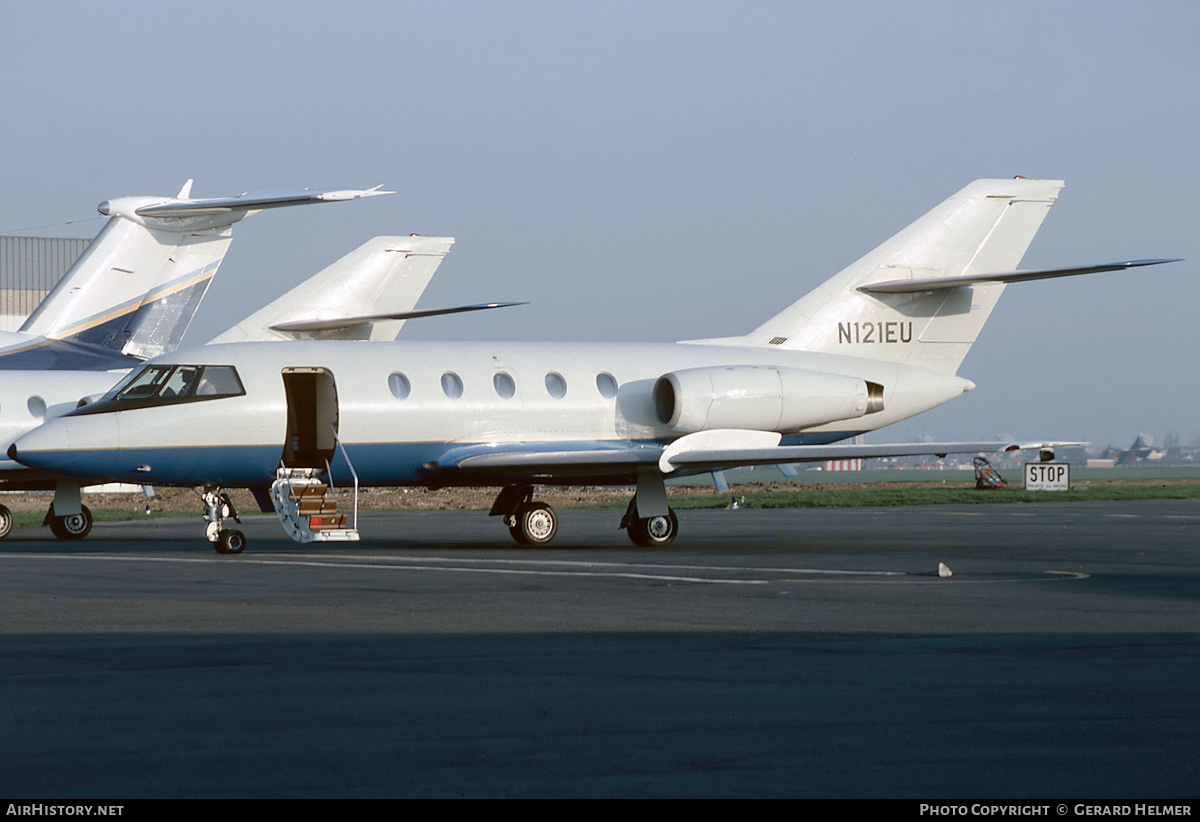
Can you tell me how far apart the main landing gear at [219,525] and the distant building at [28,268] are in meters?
47.8

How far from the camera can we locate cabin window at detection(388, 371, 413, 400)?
76.0 feet

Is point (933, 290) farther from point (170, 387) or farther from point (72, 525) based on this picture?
point (72, 525)

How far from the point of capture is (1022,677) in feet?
28.8

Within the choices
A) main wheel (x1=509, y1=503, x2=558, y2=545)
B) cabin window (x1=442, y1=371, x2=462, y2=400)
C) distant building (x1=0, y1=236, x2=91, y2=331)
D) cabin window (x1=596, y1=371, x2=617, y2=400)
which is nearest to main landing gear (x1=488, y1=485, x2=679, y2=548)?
main wheel (x1=509, y1=503, x2=558, y2=545)

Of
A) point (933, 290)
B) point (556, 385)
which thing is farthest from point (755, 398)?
point (933, 290)

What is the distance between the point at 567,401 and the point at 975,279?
694 cm

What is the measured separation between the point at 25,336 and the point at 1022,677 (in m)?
26.2

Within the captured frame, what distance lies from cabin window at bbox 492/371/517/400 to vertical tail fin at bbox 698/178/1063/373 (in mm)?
4232

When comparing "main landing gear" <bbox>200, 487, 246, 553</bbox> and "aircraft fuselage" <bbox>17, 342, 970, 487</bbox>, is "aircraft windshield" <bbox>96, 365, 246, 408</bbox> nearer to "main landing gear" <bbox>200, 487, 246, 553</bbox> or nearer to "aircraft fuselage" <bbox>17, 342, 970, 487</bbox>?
"aircraft fuselage" <bbox>17, 342, 970, 487</bbox>

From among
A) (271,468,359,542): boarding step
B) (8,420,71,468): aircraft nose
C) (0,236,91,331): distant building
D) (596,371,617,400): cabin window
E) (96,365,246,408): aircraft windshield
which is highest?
(0,236,91,331): distant building

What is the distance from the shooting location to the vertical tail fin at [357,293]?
1325 inches

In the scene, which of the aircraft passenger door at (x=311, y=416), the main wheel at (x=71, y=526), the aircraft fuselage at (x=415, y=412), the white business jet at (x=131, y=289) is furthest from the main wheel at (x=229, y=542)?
the white business jet at (x=131, y=289)
